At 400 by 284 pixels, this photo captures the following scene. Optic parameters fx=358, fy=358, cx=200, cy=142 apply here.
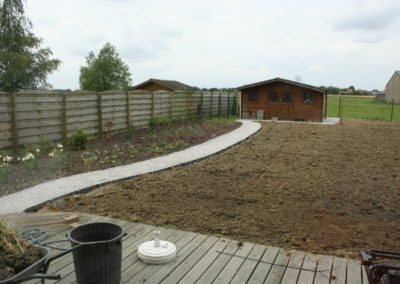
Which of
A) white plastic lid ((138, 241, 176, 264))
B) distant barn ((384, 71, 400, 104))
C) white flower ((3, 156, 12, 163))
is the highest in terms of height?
distant barn ((384, 71, 400, 104))

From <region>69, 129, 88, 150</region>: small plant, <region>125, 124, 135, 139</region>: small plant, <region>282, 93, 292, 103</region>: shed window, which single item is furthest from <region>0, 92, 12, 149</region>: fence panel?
<region>282, 93, 292, 103</region>: shed window

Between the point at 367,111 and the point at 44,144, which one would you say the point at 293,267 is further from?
the point at 367,111

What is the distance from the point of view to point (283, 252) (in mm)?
3299

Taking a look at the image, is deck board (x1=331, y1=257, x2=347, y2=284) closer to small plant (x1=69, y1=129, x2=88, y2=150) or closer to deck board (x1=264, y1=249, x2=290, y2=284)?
deck board (x1=264, y1=249, x2=290, y2=284)

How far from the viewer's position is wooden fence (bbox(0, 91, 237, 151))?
27.1 ft

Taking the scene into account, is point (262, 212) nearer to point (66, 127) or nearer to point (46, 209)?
point (46, 209)

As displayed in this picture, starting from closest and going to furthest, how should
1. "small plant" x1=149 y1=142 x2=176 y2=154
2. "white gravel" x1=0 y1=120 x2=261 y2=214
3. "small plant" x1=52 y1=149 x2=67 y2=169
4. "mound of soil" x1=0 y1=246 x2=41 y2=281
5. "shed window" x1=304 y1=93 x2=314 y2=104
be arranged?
"mound of soil" x1=0 y1=246 x2=41 y2=281 < "white gravel" x1=0 y1=120 x2=261 y2=214 < "small plant" x1=52 y1=149 x2=67 y2=169 < "small plant" x1=149 y1=142 x2=176 y2=154 < "shed window" x1=304 y1=93 x2=314 y2=104

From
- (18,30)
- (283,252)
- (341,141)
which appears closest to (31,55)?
(18,30)

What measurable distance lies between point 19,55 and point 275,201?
60.4ft

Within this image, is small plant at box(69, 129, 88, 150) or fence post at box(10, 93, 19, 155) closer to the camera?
fence post at box(10, 93, 19, 155)

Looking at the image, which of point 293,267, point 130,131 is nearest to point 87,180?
point 293,267

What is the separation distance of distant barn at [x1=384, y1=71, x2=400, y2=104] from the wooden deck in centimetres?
5503

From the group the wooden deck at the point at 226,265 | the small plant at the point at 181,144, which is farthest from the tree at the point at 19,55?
the wooden deck at the point at 226,265

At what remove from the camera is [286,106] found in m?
21.6
